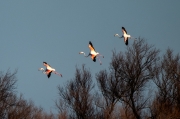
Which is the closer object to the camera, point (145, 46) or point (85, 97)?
point (145, 46)

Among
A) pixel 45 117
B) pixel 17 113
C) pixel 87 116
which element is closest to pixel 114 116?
pixel 87 116

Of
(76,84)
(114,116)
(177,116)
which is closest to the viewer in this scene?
(177,116)

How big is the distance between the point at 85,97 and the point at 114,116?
9.41 feet

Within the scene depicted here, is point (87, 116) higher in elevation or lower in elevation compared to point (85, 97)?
lower

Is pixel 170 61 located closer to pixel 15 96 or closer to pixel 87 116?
pixel 87 116

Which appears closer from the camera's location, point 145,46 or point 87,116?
point 145,46

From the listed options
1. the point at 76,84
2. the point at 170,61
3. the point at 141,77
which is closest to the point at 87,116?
the point at 76,84

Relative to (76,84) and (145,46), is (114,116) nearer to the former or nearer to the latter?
(76,84)

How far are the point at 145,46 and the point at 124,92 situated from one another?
3.63 meters

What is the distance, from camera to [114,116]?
23.4m

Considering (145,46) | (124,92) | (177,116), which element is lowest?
(177,116)

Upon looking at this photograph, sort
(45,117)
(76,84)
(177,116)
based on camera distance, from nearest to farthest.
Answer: (177,116) < (76,84) < (45,117)

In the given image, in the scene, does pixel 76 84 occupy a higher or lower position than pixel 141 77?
higher

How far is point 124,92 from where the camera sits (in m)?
20.8
